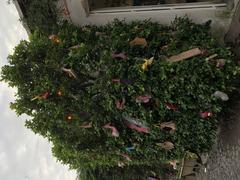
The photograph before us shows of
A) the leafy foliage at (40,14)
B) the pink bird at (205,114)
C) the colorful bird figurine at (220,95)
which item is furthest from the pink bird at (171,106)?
the leafy foliage at (40,14)

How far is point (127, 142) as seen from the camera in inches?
440

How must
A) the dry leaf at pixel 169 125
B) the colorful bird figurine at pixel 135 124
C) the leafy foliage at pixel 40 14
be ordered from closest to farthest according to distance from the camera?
the dry leaf at pixel 169 125
the colorful bird figurine at pixel 135 124
the leafy foliage at pixel 40 14

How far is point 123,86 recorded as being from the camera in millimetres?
10164

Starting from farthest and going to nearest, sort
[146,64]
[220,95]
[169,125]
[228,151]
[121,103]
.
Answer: [228,151] → [169,125] → [121,103] → [146,64] → [220,95]

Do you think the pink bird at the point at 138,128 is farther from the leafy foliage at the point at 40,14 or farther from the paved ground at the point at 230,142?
the leafy foliage at the point at 40,14

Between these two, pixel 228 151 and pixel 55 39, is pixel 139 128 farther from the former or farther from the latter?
pixel 55 39

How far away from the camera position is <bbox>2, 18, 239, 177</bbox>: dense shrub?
998cm

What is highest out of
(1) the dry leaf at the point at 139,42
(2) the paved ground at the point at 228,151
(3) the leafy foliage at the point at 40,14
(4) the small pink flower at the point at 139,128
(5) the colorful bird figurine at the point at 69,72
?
(3) the leafy foliage at the point at 40,14

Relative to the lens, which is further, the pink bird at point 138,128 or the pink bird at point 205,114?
the pink bird at point 138,128

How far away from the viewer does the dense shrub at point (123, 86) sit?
9.98 metres

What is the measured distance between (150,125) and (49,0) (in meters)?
4.18

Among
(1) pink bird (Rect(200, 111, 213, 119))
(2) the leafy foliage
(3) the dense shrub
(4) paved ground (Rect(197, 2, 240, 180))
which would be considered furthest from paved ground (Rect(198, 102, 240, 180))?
(2) the leafy foliage

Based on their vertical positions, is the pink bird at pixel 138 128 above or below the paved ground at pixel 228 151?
above

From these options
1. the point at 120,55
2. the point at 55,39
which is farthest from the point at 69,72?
the point at 120,55
